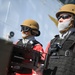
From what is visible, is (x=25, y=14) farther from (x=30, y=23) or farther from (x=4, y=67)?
(x=4, y=67)

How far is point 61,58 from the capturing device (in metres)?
2.34

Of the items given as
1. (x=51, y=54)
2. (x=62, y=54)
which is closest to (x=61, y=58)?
(x=62, y=54)

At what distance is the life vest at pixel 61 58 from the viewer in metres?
2.27

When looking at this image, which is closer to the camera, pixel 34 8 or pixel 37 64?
pixel 37 64

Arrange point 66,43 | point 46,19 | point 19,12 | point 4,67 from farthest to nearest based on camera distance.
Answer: point 46,19, point 19,12, point 66,43, point 4,67

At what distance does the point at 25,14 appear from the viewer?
780cm

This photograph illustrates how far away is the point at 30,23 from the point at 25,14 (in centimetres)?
377

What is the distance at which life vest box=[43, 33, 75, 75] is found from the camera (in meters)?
2.27

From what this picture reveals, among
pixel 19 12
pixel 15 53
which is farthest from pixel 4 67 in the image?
pixel 19 12

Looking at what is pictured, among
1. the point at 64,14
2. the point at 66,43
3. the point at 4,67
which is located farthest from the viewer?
the point at 64,14

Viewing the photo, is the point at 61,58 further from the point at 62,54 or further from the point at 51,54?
the point at 51,54

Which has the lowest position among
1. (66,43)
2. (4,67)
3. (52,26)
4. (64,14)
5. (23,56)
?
(4,67)

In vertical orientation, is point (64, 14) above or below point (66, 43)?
above

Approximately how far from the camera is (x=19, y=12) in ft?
24.7
